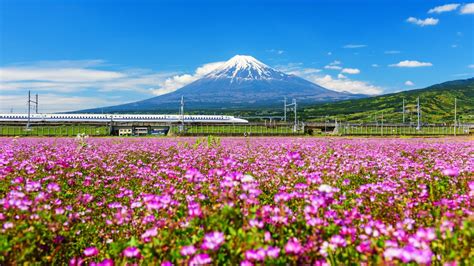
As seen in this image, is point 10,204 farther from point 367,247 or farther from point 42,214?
point 367,247

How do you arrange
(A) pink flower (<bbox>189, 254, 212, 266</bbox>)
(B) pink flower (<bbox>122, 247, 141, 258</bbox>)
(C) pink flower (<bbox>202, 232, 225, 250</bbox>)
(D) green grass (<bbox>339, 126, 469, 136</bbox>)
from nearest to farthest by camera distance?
(A) pink flower (<bbox>189, 254, 212, 266</bbox>)
(C) pink flower (<bbox>202, 232, 225, 250</bbox>)
(B) pink flower (<bbox>122, 247, 141, 258</bbox>)
(D) green grass (<bbox>339, 126, 469, 136</bbox>)

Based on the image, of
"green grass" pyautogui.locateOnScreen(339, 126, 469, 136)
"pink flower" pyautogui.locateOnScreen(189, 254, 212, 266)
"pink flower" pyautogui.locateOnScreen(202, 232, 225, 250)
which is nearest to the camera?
"pink flower" pyautogui.locateOnScreen(189, 254, 212, 266)

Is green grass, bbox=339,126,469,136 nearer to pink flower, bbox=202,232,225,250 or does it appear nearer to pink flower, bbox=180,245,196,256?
pink flower, bbox=202,232,225,250

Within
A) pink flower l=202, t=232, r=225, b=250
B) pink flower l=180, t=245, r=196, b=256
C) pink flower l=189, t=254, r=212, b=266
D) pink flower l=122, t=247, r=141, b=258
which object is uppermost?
pink flower l=202, t=232, r=225, b=250

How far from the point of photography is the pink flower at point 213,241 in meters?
2.51

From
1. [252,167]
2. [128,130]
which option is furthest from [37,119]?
[252,167]

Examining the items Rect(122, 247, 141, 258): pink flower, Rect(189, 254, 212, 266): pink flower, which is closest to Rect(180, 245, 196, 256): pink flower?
Rect(189, 254, 212, 266): pink flower

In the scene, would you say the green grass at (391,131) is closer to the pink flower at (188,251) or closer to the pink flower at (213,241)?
the pink flower at (213,241)

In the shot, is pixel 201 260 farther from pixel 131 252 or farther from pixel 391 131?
pixel 391 131

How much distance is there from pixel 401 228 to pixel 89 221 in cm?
377

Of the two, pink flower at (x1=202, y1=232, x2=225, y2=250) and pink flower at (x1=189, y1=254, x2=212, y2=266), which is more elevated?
pink flower at (x1=202, y1=232, x2=225, y2=250)

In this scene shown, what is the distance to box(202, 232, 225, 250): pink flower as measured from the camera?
98.9 inches

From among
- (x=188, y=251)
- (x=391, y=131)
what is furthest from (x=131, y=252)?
(x=391, y=131)

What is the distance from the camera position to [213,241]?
2559 millimetres
